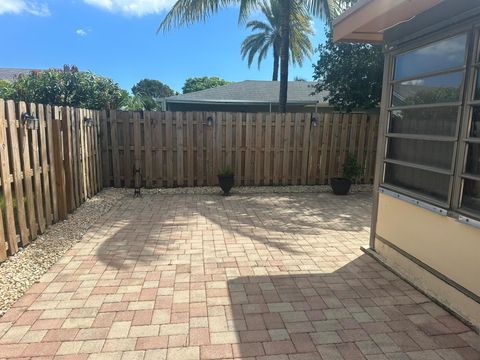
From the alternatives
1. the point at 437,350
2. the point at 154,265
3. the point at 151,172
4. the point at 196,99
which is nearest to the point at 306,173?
the point at 151,172

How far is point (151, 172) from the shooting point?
26.3 feet

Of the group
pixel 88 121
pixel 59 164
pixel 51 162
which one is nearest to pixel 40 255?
pixel 51 162

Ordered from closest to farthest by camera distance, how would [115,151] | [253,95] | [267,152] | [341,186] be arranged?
[341,186] < [115,151] < [267,152] < [253,95]

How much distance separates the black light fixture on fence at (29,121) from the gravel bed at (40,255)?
1.41 m

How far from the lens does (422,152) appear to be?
3311 millimetres

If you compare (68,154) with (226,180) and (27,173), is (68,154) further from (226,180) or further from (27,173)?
(226,180)

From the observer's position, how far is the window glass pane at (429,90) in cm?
285

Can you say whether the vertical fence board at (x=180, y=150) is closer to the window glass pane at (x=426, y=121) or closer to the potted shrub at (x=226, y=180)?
the potted shrub at (x=226, y=180)

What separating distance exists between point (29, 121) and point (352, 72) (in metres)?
8.17

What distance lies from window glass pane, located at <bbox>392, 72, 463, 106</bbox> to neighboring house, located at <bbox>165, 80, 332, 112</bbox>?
11761 millimetres

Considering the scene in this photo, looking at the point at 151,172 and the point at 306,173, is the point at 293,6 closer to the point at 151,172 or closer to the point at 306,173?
the point at 306,173

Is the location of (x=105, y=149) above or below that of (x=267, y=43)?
below

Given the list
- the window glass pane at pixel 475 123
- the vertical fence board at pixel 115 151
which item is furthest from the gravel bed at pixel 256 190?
the window glass pane at pixel 475 123

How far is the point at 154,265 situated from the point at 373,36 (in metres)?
3.55
